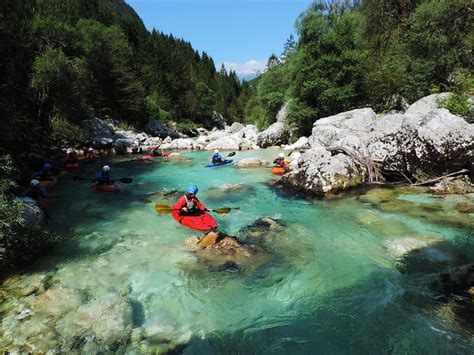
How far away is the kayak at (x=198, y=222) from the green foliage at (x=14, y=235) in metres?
3.18

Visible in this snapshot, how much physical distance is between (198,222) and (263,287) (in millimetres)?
3458

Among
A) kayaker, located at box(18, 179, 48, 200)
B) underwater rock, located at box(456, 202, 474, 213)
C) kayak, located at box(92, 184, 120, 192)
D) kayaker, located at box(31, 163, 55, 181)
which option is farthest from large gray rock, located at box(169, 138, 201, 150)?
underwater rock, located at box(456, 202, 474, 213)

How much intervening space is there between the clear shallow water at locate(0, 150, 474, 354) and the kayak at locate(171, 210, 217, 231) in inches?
11.3

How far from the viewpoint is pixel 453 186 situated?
36.1 ft

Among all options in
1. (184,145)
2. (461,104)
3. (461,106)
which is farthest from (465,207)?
(184,145)

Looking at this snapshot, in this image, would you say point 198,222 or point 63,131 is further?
point 63,131

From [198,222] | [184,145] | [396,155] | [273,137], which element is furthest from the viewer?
[184,145]

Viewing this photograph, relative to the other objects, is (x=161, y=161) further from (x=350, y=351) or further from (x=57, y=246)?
(x=350, y=351)

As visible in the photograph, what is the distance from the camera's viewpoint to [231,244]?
7.67 m

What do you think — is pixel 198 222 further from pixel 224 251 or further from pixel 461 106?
pixel 461 106

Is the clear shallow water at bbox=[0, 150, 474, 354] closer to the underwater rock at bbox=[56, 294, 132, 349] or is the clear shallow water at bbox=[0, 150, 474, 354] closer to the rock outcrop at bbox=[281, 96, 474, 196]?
the underwater rock at bbox=[56, 294, 132, 349]

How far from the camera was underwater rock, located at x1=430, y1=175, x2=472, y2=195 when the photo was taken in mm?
10772

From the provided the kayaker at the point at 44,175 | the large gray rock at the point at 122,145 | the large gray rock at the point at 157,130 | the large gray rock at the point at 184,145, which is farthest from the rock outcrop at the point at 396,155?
the large gray rock at the point at 157,130

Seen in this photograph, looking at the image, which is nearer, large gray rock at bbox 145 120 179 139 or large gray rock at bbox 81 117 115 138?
large gray rock at bbox 81 117 115 138
